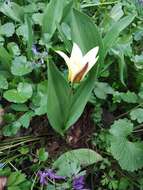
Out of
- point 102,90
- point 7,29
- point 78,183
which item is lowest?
point 78,183

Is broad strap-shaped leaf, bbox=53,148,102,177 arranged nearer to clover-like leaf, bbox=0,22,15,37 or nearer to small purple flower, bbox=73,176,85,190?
small purple flower, bbox=73,176,85,190

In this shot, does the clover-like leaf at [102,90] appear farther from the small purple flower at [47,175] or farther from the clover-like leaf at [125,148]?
the small purple flower at [47,175]

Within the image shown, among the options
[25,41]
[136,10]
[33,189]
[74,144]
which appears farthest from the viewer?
[136,10]

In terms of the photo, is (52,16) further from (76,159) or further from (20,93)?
(76,159)

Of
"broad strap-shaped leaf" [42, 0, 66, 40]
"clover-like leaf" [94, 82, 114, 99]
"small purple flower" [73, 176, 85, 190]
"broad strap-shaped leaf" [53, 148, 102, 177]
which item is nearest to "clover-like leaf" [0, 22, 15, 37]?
"broad strap-shaped leaf" [42, 0, 66, 40]

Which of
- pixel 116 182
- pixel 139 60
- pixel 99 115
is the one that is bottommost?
pixel 116 182

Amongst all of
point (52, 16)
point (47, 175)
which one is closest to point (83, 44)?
point (52, 16)

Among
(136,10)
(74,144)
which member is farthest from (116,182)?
(136,10)

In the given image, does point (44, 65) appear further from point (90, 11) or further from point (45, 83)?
point (90, 11)
